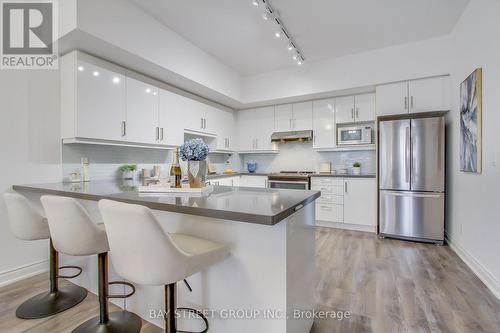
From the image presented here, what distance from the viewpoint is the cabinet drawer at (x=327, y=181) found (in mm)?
4005

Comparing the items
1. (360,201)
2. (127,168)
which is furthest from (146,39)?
(360,201)

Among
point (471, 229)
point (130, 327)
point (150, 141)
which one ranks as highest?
point (150, 141)

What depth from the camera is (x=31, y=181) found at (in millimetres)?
2459

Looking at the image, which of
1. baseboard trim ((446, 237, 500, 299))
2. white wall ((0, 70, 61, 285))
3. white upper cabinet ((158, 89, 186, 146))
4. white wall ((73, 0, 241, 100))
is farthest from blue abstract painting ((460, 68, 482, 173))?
white wall ((0, 70, 61, 285))

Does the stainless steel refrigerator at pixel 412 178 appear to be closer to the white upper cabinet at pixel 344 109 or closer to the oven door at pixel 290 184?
the white upper cabinet at pixel 344 109

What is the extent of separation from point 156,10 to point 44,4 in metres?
1.04

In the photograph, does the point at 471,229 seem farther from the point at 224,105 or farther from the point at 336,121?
the point at 224,105

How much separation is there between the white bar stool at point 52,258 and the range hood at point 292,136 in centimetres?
369

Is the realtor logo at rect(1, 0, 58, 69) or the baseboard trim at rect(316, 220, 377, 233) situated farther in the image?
the baseboard trim at rect(316, 220, 377, 233)

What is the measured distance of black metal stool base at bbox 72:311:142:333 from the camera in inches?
62.1

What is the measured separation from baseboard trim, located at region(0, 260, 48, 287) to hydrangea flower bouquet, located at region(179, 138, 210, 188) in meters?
2.12

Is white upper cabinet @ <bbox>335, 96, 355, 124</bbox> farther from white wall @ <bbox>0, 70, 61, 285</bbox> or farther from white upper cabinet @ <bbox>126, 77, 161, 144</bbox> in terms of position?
white wall @ <bbox>0, 70, 61, 285</bbox>

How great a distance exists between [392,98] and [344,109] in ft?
2.50

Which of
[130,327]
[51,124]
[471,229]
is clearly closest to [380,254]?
[471,229]
